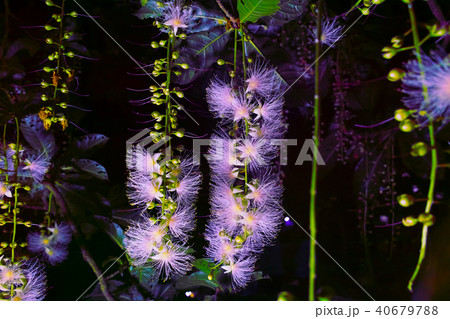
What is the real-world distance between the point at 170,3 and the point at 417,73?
588 mm

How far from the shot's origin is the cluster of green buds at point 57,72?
0.85 m

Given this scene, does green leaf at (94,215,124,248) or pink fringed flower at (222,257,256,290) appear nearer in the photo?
pink fringed flower at (222,257,256,290)

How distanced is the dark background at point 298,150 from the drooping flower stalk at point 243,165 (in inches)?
3.0

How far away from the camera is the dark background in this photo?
84 cm

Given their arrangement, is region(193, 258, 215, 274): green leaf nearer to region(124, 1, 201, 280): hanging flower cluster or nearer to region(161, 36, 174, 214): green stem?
region(124, 1, 201, 280): hanging flower cluster

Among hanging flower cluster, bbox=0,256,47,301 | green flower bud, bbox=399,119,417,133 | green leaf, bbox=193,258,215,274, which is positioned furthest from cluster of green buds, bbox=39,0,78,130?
green flower bud, bbox=399,119,417,133

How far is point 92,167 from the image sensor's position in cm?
94

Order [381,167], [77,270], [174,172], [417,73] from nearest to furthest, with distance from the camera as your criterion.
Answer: [417,73] → [174,172] → [381,167] → [77,270]

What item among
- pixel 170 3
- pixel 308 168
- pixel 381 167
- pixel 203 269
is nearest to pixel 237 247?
pixel 203 269

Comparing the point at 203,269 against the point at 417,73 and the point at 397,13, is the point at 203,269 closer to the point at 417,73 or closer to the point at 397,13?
the point at 417,73

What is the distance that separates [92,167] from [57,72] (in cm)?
27

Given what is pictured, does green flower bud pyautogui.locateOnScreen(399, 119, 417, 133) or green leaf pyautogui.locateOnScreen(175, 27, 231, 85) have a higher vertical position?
green leaf pyautogui.locateOnScreen(175, 27, 231, 85)

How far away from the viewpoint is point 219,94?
→ 32.0 inches

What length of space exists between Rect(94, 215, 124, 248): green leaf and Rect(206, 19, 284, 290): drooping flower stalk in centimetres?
26
